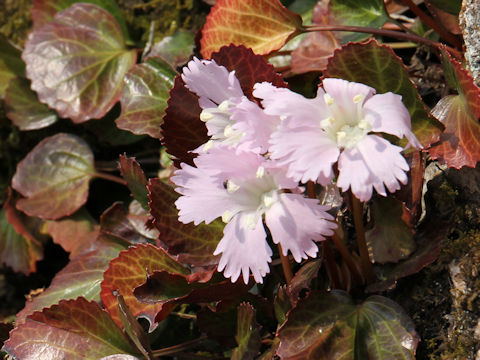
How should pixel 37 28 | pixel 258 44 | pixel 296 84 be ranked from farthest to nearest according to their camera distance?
pixel 37 28, pixel 296 84, pixel 258 44

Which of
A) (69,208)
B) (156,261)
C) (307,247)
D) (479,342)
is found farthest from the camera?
(69,208)

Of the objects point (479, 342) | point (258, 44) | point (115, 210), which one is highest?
point (258, 44)

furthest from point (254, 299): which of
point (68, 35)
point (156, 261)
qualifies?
point (68, 35)

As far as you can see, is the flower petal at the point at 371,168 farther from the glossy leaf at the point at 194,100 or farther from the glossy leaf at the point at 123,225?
the glossy leaf at the point at 123,225

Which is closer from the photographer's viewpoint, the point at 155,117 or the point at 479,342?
the point at 479,342

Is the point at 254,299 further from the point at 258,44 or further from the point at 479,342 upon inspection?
the point at 258,44

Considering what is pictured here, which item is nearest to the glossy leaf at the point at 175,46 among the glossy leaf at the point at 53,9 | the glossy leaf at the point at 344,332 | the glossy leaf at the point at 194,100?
the glossy leaf at the point at 53,9

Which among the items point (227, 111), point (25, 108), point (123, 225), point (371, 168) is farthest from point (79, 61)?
point (371, 168)

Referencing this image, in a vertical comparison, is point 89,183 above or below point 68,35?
below
